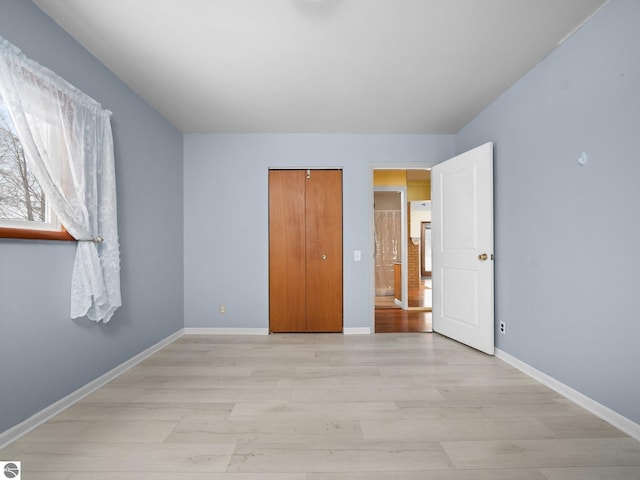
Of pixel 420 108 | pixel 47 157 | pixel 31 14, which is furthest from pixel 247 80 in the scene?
pixel 420 108

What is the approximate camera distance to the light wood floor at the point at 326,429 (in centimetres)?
146

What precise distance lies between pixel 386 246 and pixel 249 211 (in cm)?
372

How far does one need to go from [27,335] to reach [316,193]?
9.68 ft

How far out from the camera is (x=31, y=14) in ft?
5.86

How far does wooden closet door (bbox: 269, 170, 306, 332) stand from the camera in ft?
12.6

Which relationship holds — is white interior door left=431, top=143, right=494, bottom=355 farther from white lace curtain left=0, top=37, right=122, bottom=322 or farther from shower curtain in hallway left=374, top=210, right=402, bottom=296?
white lace curtain left=0, top=37, right=122, bottom=322

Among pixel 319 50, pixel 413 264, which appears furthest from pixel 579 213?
pixel 413 264

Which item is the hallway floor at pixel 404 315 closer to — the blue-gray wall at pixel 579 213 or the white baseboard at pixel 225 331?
the blue-gray wall at pixel 579 213

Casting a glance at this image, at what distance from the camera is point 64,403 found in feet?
6.50

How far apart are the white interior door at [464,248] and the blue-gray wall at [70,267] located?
3.25 metres

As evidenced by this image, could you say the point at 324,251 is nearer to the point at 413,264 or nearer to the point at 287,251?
the point at 287,251

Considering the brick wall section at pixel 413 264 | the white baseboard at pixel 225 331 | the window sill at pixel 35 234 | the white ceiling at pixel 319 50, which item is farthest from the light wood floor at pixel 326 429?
the brick wall section at pixel 413 264

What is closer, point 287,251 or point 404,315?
point 287,251

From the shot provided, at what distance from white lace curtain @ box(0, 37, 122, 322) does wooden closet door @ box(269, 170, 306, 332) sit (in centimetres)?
182
